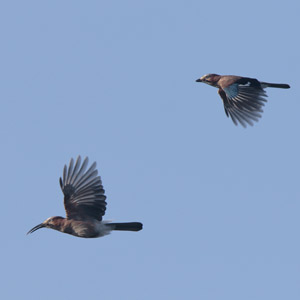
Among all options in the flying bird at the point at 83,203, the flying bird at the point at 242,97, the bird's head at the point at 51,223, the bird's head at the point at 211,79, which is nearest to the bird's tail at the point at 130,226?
the flying bird at the point at 83,203

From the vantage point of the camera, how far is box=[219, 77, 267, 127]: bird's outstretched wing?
50.9 feet

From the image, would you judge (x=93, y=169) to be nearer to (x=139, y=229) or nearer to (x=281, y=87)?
(x=139, y=229)

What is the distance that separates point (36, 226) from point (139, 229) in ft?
7.98

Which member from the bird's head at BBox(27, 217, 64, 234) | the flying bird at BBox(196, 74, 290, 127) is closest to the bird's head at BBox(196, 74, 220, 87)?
the flying bird at BBox(196, 74, 290, 127)

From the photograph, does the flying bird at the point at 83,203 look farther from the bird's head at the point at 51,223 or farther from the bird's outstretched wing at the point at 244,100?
the bird's outstretched wing at the point at 244,100

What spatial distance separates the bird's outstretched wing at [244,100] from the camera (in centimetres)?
1551

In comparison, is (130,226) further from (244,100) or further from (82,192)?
(244,100)

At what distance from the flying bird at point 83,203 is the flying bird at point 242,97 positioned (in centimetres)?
385

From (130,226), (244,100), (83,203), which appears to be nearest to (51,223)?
(83,203)

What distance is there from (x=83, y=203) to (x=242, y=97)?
4737mm

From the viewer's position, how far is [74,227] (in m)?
14.0

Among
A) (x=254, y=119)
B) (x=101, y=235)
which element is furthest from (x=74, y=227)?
(x=254, y=119)

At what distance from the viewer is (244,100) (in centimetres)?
1579

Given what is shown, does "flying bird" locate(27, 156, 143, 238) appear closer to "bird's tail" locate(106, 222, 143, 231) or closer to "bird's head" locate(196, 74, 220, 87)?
"bird's tail" locate(106, 222, 143, 231)
